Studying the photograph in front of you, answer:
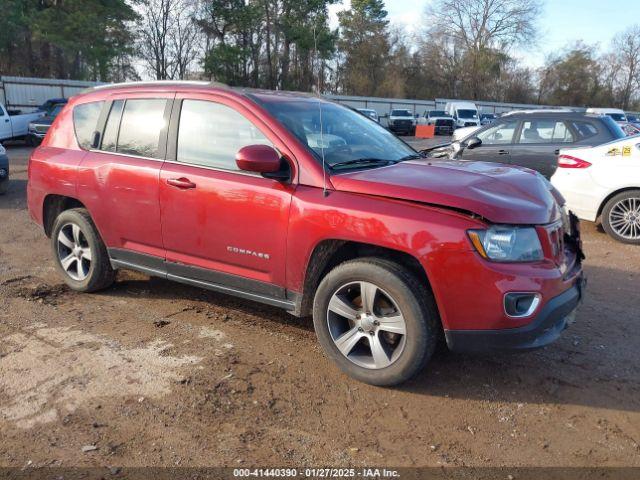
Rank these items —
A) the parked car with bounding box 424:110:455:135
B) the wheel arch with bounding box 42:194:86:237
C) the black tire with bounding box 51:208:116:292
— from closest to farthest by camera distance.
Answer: the black tire with bounding box 51:208:116:292, the wheel arch with bounding box 42:194:86:237, the parked car with bounding box 424:110:455:135

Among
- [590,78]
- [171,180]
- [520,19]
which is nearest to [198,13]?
[520,19]

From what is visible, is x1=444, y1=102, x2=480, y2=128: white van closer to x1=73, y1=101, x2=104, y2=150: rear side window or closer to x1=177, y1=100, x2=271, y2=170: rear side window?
x1=73, y1=101, x2=104, y2=150: rear side window

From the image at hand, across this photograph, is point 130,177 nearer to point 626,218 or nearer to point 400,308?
point 400,308

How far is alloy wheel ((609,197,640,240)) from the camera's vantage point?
23.2 feet

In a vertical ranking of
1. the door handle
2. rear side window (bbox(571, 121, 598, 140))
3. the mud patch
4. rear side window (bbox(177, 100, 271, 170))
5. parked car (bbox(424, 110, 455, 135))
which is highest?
parked car (bbox(424, 110, 455, 135))

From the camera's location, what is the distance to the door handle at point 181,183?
400 cm

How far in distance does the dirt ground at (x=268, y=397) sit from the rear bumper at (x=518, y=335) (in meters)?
0.39

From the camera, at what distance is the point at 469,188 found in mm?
3268

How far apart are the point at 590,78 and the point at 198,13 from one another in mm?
48311

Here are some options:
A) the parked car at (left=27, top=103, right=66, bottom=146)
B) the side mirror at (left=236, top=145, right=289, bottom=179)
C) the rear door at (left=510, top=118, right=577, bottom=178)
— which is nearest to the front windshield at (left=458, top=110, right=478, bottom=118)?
the parked car at (left=27, top=103, right=66, bottom=146)

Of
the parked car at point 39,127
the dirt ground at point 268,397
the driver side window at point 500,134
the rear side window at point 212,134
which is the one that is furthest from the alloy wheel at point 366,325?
Answer: the parked car at point 39,127

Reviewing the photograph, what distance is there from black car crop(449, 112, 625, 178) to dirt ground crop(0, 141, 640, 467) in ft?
15.2

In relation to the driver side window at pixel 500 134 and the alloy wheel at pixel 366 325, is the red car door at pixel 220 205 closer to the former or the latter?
the alloy wheel at pixel 366 325

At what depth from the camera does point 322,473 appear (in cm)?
264
